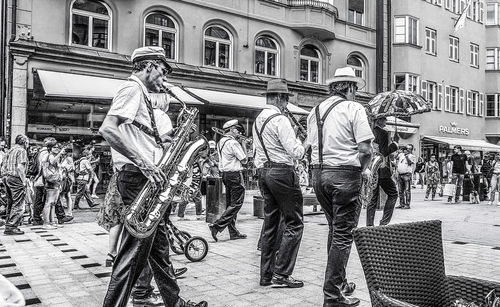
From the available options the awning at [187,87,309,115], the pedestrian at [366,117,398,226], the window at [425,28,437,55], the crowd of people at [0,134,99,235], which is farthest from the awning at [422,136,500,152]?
the crowd of people at [0,134,99,235]

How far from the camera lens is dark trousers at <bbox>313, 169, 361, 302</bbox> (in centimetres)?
383

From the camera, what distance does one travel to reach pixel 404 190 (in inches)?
535

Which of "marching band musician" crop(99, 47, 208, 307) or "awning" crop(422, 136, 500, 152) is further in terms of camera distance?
"awning" crop(422, 136, 500, 152)

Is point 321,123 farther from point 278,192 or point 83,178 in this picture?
point 83,178

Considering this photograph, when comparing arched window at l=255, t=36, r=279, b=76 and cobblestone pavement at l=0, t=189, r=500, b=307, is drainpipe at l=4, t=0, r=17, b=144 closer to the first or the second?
cobblestone pavement at l=0, t=189, r=500, b=307

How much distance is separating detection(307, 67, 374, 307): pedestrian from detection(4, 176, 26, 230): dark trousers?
6584 mm

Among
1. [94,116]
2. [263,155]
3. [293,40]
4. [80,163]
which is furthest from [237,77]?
[263,155]

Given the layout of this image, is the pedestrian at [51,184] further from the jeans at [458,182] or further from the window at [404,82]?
the window at [404,82]

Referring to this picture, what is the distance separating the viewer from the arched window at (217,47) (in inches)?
731

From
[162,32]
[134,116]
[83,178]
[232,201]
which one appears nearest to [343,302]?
[134,116]

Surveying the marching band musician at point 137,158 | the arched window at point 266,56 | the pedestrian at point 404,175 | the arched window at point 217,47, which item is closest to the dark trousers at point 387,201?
the marching band musician at point 137,158

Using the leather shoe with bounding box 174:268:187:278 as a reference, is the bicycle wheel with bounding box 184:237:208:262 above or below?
above

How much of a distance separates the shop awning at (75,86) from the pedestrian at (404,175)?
757cm

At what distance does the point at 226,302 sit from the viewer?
4203mm
